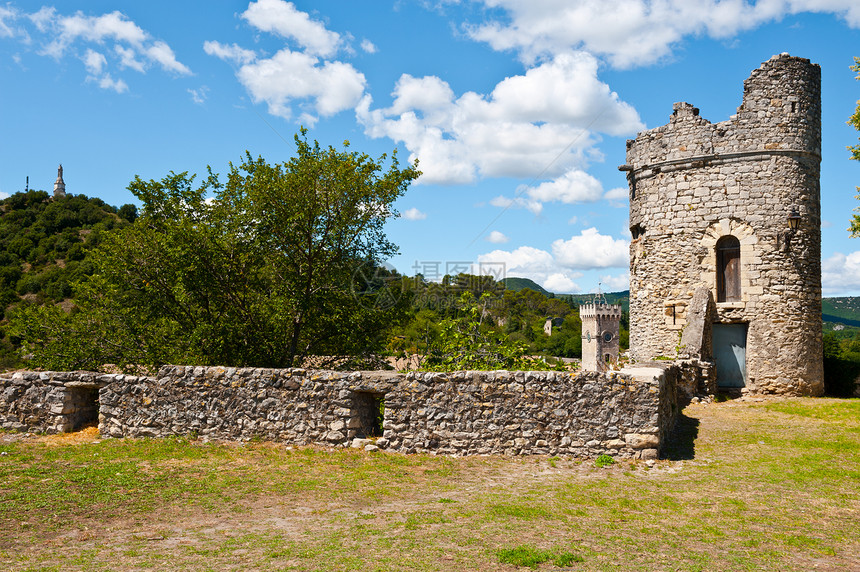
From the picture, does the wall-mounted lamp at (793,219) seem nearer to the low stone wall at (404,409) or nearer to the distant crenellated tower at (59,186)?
the low stone wall at (404,409)

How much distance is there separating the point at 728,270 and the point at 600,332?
163ft

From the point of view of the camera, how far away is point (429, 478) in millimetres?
8078

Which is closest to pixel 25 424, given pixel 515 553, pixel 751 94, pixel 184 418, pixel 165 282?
pixel 184 418

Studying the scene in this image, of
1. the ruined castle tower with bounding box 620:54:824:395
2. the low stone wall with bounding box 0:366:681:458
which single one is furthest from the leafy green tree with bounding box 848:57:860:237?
the low stone wall with bounding box 0:366:681:458

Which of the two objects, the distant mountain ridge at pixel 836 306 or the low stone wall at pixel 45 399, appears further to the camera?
the distant mountain ridge at pixel 836 306

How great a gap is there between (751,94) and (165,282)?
1533 centimetres

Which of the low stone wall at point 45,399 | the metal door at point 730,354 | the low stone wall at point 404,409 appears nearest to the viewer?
the low stone wall at point 404,409

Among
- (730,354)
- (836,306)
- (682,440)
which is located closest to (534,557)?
(682,440)

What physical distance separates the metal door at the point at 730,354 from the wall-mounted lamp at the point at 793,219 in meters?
2.72

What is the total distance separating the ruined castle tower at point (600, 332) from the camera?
64.1 meters

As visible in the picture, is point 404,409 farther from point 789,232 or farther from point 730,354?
point 789,232

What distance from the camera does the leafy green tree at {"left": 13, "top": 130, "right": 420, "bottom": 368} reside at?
44.5 ft

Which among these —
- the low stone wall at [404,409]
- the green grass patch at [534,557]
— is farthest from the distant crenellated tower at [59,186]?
the green grass patch at [534,557]

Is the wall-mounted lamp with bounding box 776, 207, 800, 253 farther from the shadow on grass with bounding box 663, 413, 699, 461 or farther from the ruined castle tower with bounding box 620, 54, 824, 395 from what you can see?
the shadow on grass with bounding box 663, 413, 699, 461
